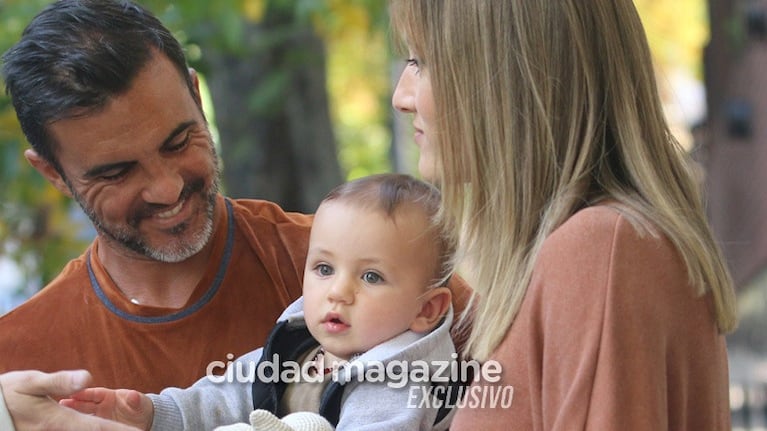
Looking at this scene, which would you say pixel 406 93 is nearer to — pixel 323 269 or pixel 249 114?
pixel 323 269

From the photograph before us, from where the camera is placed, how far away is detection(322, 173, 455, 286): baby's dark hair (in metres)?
2.86

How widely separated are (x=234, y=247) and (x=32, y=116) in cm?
60

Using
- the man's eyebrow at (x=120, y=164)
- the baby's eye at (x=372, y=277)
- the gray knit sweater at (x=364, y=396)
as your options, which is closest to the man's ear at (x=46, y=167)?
the man's eyebrow at (x=120, y=164)

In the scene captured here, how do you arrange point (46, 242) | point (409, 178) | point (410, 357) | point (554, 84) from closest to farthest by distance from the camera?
point (554, 84) < point (410, 357) < point (409, 178) < point (46, 242)

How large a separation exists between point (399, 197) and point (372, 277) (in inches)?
7.4

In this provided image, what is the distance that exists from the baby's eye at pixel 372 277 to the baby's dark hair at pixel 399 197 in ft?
0.42

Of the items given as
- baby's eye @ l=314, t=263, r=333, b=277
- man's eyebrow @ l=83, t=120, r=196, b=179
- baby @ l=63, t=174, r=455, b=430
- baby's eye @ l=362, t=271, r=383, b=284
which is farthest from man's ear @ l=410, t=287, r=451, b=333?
man's eyebrow @ l=83, t=120, r=196, b=179

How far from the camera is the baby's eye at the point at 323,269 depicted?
288 cm

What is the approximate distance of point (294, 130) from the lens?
→ 304 inches

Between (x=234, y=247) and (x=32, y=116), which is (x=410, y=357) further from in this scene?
(x=32, y=116)

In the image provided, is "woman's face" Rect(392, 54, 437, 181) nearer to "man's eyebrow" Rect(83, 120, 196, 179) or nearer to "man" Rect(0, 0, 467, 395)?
"man" Rect(0, 0, 467, 395)

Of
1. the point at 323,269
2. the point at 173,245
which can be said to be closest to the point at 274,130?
the point at 173,245

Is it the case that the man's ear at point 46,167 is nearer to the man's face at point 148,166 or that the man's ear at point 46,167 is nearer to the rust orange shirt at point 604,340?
the man's face at point 148,166

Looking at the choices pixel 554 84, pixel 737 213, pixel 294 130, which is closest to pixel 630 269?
pixel 554 84
